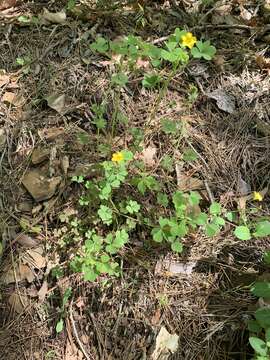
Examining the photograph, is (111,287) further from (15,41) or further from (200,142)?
(15,41)

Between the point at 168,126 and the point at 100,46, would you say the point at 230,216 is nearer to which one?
the point at 168,126

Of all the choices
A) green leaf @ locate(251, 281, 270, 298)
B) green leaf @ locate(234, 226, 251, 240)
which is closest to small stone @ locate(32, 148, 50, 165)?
green leaf @ locate(234, 226, 251, 240)

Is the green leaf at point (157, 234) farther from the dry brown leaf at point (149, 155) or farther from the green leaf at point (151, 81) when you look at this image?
the green leaf at point (151, 81)

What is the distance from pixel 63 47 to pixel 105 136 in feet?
2.35

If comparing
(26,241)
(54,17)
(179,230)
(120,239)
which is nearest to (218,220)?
(179,230)

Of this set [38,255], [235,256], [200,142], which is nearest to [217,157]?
[200,142]

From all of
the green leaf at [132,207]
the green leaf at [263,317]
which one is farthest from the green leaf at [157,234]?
the green leaf at [263,317]

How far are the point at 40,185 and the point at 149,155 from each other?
606mm

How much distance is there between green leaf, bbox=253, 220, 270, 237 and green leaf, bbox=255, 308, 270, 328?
34 cm

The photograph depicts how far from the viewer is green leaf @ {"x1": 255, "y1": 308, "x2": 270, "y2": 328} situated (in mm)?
1897

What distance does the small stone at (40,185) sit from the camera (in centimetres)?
245

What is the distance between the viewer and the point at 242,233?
7.01ft

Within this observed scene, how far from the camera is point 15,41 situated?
9.57ft

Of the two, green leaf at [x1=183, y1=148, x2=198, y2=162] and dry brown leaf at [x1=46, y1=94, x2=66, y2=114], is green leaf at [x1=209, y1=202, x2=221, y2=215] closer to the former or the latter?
green leaf at [x1=183, y1=148, x2=198, y2=162]
